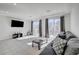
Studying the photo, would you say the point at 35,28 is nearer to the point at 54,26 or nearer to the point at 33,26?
the point at 33,26

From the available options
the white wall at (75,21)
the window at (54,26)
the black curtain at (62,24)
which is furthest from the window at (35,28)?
the white wall at (75,21)

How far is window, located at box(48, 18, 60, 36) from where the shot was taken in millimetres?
1875

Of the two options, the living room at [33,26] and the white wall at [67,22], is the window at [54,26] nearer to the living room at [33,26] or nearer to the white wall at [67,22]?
the living room at [33,26]

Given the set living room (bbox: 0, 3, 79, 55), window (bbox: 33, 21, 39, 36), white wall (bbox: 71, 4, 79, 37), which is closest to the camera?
white wall (bbox: 71, 4, 79, 37)

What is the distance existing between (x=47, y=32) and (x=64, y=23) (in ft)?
1.81

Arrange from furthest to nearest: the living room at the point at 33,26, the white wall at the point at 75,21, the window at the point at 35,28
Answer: the window at the point at 35,28 < the living room at the point at 33,26 < the white wall at the point at 75,21

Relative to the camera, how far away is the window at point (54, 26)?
1.88 metres

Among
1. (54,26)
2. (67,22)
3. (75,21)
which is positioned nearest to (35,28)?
(54,26)

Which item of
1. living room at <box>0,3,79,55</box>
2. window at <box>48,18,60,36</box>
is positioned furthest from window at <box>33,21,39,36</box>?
window at <box>48,18,60,36</box>

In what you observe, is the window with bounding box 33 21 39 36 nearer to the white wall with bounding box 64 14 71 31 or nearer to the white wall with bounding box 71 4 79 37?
the white wall with bounding box 64 14 71 31

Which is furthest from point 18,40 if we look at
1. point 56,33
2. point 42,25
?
point 56,33

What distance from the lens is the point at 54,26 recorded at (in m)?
1.89

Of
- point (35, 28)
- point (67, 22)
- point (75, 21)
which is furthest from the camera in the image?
point (35, 28)
